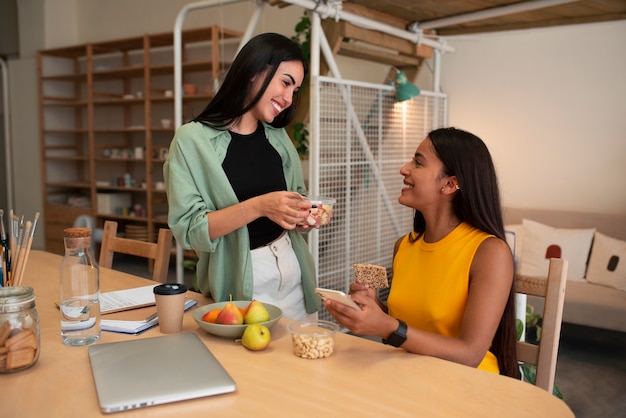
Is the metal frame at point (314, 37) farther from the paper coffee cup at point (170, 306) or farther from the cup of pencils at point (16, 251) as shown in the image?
the paper coffee cup at point (170, 306)

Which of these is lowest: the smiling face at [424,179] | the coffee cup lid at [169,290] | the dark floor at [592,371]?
the dark floor at [592,371]

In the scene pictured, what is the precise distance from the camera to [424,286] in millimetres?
1593

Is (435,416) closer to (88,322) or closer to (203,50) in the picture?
→ (88,322)

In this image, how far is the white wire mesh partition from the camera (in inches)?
132

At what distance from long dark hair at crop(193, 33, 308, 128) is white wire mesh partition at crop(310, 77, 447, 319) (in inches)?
53.2

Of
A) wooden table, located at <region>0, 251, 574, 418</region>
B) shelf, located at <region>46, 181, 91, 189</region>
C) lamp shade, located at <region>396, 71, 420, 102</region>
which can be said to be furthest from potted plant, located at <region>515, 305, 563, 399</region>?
shelf, located at <region>46, 181, 91, 189</region>

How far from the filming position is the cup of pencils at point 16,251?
1.50m

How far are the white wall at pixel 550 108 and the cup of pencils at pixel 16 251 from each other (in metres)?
3.93

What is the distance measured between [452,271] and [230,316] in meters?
0.61

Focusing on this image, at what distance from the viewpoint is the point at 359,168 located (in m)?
3.63

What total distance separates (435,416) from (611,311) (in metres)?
2.84

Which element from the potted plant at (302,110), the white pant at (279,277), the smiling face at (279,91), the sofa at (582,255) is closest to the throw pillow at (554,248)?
the sofa at (582,255)

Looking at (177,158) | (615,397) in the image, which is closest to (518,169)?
(615,397)

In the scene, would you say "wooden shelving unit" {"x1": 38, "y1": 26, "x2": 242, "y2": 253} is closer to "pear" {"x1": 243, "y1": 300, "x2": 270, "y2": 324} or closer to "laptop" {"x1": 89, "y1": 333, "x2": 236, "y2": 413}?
"pear" {"x1": 243, "y1": 300, "x2": 270, "y2": 324}
